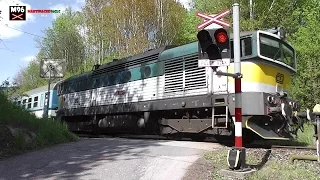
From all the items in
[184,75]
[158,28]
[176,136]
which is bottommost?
[176,136]

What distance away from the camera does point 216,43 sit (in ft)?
20.5

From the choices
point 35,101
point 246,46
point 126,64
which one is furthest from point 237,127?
point 35,101

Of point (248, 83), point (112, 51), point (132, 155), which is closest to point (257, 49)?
point (248, 83)

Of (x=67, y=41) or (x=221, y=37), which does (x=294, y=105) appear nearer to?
(x=221, y=37)

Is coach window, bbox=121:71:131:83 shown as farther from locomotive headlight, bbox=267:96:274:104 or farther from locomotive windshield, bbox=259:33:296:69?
locomotive headlight, bbox=267:96:274:104

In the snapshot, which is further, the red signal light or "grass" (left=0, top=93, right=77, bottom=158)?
"grass" (left=0, top=93, right=77, bottom=158)

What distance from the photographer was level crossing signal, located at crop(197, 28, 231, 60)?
6.23 meters

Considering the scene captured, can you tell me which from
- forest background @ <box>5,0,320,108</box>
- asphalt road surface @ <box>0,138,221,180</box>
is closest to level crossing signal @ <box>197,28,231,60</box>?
asphalt road surface @ <box>0,138,221,180</box>

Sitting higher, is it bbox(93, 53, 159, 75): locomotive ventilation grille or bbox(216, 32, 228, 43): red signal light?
bbox(93, 53, 159, 75): locomotive ventilation grille

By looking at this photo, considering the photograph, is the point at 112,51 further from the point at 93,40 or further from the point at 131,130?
the point at 131,130

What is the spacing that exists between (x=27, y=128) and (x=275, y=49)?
7.93m

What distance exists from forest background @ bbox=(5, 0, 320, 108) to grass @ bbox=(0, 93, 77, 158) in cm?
946

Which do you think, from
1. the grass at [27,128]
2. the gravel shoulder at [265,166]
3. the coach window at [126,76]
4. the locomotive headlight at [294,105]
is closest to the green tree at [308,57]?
the locomotive headlight at [294,105]

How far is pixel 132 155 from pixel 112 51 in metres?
28.5
